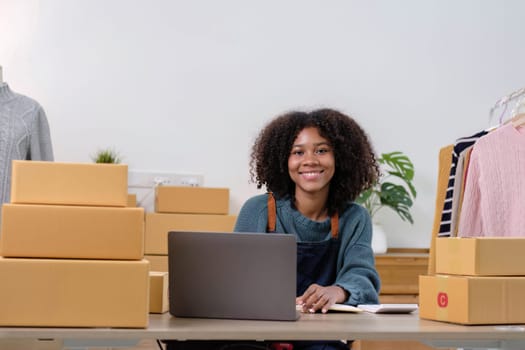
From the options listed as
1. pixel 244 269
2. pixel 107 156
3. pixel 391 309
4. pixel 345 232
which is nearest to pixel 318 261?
pixel 345 232

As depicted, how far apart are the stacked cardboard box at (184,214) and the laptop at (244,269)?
6.63 feet

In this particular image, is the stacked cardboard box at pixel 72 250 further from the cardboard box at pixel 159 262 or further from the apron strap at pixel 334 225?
the cardboard box at pixel 159 262

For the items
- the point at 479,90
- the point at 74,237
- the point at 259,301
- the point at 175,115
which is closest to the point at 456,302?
the point at 259,301

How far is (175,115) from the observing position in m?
4.12

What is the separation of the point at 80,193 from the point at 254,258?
39cm

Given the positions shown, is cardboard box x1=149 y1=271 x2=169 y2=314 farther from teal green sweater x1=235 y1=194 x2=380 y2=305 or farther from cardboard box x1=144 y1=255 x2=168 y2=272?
cardboard box x1=144 y1=255 x2=168 y2=272

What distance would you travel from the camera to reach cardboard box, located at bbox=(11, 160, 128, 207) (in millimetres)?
1536

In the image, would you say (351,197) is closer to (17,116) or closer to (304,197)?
A: (304,197)

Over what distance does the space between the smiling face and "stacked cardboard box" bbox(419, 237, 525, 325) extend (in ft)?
2.14

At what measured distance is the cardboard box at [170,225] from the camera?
3.68m

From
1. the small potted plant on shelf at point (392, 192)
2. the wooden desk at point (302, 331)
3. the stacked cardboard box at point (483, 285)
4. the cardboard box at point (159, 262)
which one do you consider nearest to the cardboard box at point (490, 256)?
the stacked cardboard box at point (483, 285)

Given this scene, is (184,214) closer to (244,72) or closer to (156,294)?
(244,72)

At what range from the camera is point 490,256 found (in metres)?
1.70

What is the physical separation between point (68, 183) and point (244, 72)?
2742 millimetres
